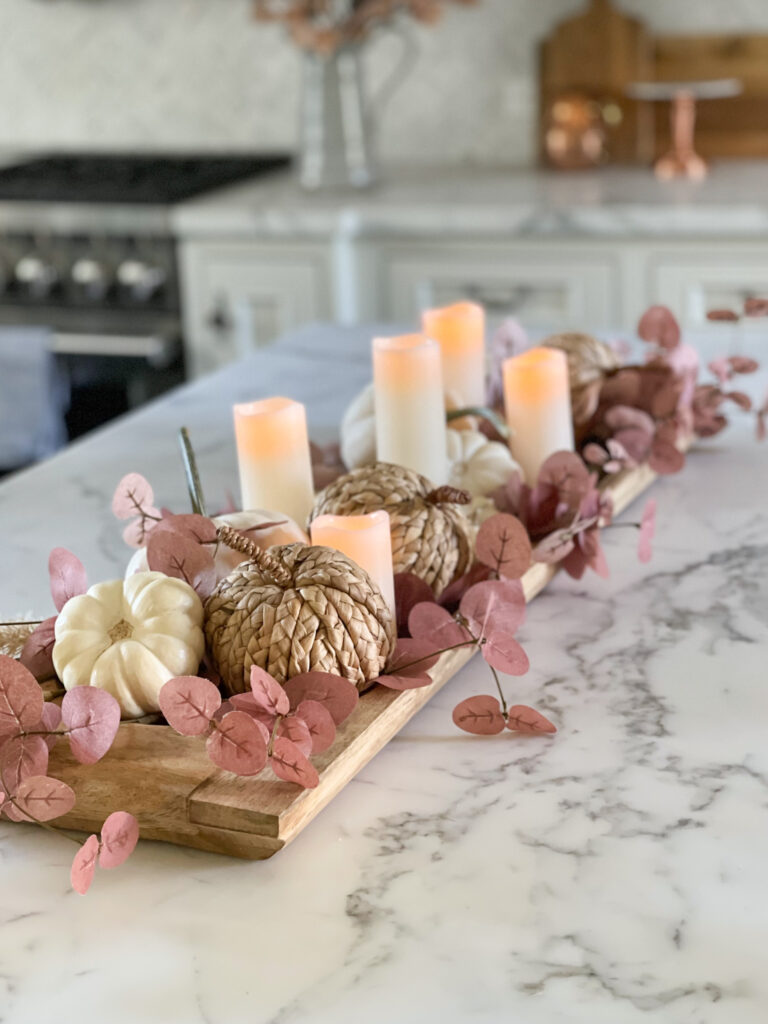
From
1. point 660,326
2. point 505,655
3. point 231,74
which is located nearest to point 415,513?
point 505,655

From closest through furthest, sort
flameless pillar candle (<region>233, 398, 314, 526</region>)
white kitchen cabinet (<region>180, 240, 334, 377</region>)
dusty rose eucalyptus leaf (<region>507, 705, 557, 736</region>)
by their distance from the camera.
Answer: dusty rose eucalyptus leaf (<region>507, 705, 557, 736</region>), flameless pillar candle (<region>233, 398, 314, 526</region>), white kitchen cabinet (<region>180, 240, 334, 377</region>)

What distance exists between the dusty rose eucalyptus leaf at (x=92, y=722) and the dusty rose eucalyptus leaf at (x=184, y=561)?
12 centimetres

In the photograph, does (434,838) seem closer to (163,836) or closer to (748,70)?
(163,836)

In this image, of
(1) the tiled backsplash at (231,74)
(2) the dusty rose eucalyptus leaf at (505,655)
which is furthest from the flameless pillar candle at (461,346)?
(1) the tiled backsplash at (231,74)

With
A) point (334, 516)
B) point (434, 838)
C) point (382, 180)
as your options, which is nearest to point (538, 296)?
point (382, 180)

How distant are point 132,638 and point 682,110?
2.32 m

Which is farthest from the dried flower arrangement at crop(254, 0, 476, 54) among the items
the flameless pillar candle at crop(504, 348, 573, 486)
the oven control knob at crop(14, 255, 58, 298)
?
the flameless pillar candle at crop(504, 348, 573, 486)

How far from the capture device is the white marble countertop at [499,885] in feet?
1.92

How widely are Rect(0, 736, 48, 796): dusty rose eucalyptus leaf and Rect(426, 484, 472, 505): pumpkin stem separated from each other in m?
0.32

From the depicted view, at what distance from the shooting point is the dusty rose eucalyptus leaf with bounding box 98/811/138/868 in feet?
2.15

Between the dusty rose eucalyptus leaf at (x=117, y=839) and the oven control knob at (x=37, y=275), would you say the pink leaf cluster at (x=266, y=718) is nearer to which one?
the dusty rose eucalyptus leaf at (x=117, y=839)

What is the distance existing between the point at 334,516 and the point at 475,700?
6.0 inches

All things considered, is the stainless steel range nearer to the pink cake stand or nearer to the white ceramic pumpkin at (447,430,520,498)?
the pink cake stand

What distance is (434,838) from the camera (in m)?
0.70
